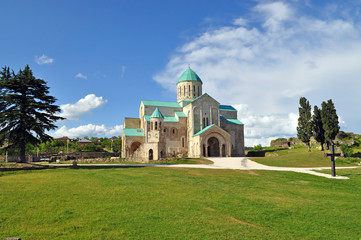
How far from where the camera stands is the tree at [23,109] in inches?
958

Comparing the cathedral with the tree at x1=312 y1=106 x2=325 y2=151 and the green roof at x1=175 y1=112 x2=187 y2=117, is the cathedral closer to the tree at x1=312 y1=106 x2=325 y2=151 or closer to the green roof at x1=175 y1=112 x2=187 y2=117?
the green roof at x1=175 y1=112 x2=187 y2=117

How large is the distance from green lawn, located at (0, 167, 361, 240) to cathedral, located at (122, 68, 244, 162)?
2630 centimetres

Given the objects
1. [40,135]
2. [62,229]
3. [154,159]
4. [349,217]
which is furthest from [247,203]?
[154,159]

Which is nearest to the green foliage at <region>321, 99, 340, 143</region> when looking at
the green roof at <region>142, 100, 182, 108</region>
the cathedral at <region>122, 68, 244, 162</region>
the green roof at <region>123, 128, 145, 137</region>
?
the cathedral at <region>122, 68, 244, 162</region>

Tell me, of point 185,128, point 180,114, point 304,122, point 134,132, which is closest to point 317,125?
point 304,122

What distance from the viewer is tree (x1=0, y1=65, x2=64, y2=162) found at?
79.9ft

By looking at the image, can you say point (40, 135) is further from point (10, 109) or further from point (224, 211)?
point (224, 211)

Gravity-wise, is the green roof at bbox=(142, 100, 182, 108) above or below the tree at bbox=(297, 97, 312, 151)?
above

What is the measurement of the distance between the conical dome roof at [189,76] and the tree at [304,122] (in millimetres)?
18552

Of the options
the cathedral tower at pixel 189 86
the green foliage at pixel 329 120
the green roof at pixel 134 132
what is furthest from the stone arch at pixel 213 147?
the green foliage at pixel 329 120

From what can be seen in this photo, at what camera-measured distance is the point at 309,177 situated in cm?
1838

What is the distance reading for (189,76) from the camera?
164 ft

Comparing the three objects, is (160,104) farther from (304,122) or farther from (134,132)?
(304,122)

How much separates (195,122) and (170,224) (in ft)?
123
